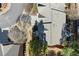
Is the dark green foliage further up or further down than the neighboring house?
further down

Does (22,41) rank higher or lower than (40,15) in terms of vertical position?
lower

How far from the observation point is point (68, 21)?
937 mm

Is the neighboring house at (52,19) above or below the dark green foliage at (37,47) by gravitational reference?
above

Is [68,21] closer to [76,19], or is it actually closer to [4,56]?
[76,19]

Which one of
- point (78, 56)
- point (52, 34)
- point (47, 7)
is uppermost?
point (47, 7)

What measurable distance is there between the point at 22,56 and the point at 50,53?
140 millimetres

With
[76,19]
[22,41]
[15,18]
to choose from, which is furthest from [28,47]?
[76,19]

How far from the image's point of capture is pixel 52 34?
940 mm

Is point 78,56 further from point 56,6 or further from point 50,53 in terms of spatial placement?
point 56,6

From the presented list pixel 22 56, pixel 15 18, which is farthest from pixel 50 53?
pixel 15 18

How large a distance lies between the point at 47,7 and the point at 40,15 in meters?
0.05

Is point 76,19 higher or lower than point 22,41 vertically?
higher

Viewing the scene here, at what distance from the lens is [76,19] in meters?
0.93

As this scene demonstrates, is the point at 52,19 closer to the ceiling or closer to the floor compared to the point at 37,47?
closer to the ceiling
